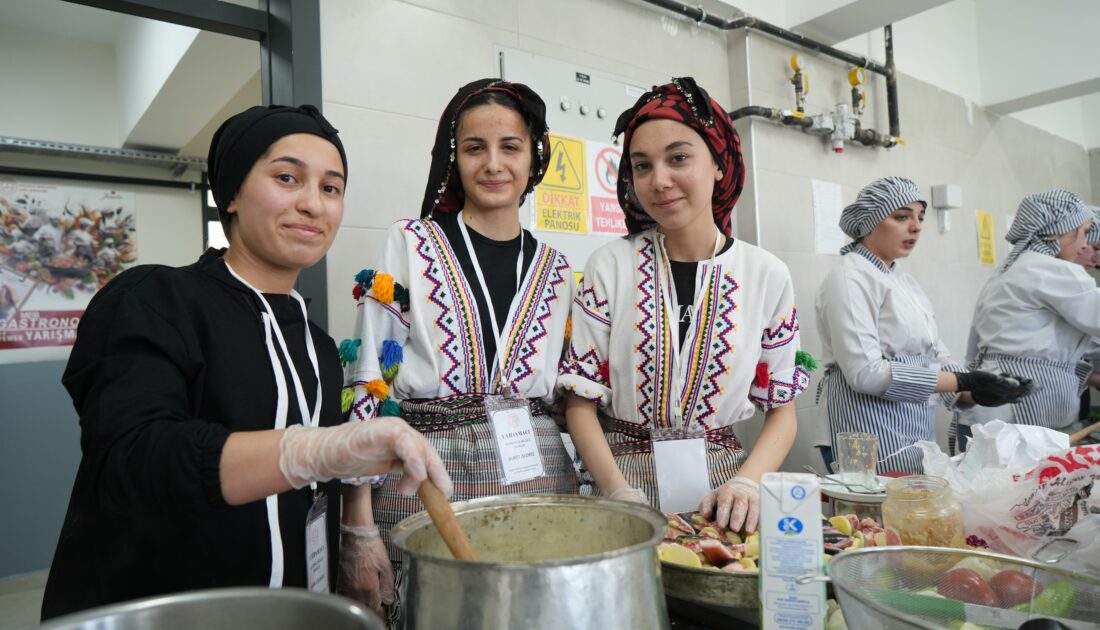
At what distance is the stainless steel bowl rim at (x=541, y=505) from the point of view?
59 cm

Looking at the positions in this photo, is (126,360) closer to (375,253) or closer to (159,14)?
(375,253)

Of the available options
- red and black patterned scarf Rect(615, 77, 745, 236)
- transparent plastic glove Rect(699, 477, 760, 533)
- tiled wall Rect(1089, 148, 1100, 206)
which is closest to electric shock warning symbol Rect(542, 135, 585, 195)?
red and black patterned scarf Rect(615, 77, 745, 236)

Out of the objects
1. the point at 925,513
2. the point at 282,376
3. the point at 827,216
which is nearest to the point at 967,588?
the point at 925,513

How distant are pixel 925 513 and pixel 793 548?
0.46 metres

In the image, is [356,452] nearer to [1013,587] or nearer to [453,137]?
[1013,587]

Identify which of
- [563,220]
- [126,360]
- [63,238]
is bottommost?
[126,360]

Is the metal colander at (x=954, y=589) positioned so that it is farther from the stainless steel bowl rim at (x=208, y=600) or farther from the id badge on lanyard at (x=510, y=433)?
the id badge on lanyard at (x=510, y=433)

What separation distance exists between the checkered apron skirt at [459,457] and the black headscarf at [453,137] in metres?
0.50

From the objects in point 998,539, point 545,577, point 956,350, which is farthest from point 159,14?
point 956,350

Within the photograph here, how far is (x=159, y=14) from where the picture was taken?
206 cm

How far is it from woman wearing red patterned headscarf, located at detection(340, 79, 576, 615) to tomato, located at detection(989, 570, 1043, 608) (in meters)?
0.95

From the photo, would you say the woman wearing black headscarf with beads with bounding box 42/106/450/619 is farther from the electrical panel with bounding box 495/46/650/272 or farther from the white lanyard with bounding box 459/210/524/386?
the electrical panel with bounding box 495/46/650/272

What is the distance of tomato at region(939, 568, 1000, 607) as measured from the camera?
74 centimetres

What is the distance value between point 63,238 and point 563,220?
11.6 feet
